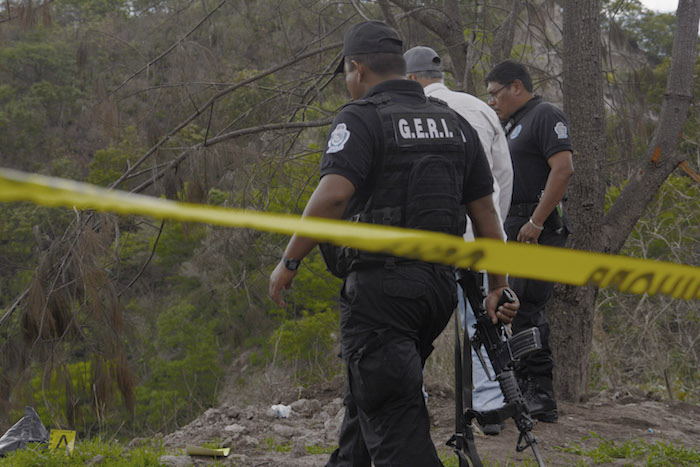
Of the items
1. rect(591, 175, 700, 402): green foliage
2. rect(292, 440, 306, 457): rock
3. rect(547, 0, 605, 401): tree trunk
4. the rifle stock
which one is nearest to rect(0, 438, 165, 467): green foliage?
rect(292, 440, 306, 457): rock

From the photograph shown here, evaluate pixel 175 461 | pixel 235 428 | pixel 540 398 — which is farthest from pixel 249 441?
pixel 540 398

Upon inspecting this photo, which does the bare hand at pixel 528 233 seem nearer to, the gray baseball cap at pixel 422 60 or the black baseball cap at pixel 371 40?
the gray baseball cap at pixel 422 60

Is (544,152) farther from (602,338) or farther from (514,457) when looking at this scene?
(602,338)

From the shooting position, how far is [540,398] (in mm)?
4121

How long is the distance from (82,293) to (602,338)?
5.19 meters

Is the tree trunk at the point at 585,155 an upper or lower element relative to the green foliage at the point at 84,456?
upper

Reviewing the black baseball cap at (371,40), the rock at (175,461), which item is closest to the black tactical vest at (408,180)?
the black baseball cap at (371,40)

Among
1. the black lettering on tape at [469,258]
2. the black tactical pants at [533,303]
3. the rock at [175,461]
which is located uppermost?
the black lettering on tape at [469,258]

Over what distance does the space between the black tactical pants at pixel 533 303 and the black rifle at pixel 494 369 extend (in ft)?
4.14

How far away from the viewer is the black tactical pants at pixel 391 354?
2387 mm

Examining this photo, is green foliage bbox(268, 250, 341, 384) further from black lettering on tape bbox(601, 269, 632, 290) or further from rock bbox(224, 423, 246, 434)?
black lettering on tape bbox(601, 269, 632, 290)

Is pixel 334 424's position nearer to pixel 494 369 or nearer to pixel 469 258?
pixel 494 369

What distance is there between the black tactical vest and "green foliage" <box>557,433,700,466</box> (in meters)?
1.70

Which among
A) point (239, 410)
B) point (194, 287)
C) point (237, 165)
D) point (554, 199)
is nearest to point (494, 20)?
point (237, 165)
